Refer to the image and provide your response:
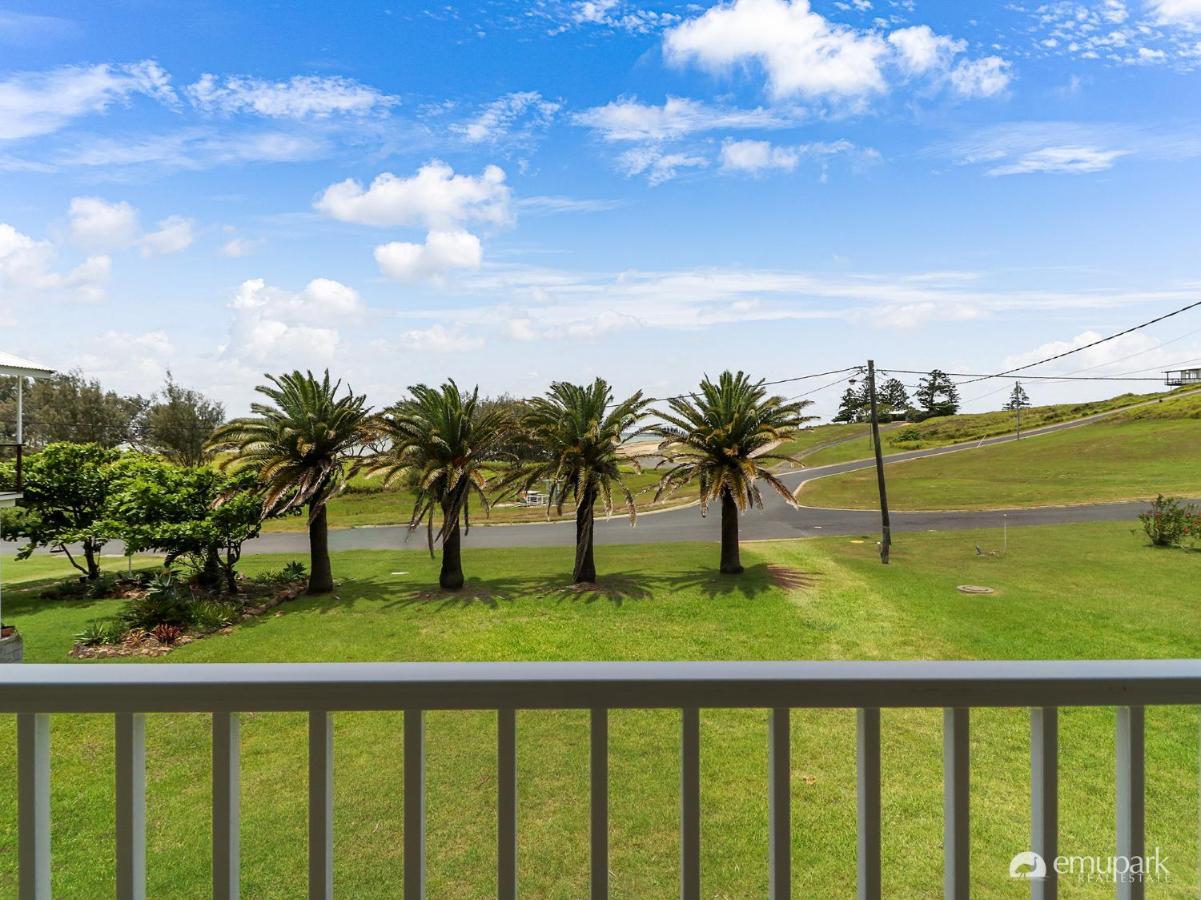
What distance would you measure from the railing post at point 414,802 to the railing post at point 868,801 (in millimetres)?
354

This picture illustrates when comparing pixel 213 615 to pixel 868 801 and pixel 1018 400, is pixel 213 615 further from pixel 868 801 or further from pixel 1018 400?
pixel 1018 400

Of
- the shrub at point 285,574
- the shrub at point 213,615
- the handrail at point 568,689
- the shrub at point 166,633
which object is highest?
the handrail at point 568,689

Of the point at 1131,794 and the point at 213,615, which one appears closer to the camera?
the point at 1131,794

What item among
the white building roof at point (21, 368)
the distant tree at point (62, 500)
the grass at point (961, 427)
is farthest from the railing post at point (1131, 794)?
the distant tree at point (62, 500)

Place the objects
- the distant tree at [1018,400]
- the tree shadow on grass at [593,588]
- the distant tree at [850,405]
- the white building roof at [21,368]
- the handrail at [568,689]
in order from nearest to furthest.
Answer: the handrail at [568,689]
the white building roof at [21,368]
the tree shadow on grass at [593,588]
the distant tree at [850,405]
the distant tree at [1018,400]

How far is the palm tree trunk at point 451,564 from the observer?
3695 millimetres

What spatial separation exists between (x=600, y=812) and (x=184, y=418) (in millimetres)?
4125

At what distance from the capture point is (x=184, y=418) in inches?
144

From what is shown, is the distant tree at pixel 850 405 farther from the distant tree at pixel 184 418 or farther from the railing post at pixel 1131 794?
the distant tree at pixel 184 418

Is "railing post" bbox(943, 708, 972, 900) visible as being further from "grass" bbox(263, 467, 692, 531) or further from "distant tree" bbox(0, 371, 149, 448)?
"distant tree" bbox(0, 371, 149, 448)

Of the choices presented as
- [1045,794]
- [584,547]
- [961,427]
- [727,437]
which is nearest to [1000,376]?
[961,427]

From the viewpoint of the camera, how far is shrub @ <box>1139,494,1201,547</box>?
3.33 metres

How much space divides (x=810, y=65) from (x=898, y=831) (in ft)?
12.1

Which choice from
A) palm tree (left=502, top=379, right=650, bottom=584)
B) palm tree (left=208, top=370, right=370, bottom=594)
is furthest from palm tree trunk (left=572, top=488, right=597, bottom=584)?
palm tree (left=208, top=370, right=370, bottom=594)
